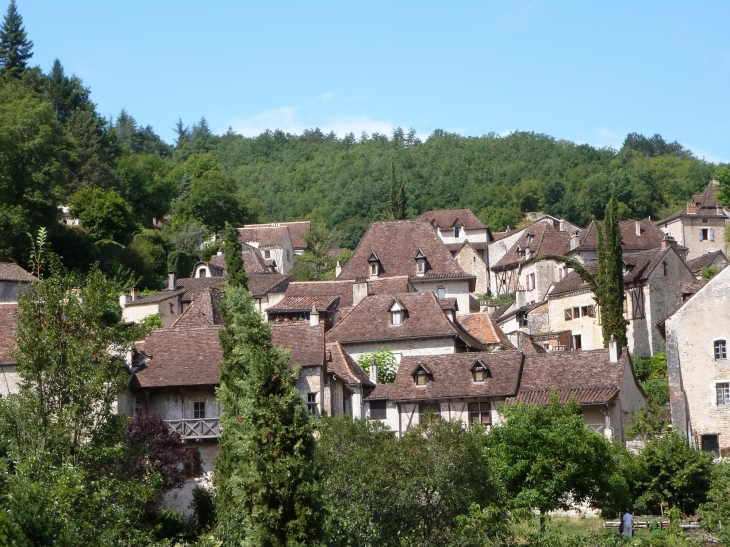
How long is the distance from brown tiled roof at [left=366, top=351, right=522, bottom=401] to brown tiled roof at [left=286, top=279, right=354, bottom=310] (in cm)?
1415

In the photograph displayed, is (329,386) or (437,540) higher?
(329,386)

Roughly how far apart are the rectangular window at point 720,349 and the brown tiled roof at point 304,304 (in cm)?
1977

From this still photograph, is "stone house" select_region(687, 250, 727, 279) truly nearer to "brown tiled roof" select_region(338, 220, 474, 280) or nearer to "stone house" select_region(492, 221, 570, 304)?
"stone house" select_region(492, 221, 570, 304)

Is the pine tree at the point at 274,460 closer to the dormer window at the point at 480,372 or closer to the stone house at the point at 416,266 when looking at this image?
the dormer window at the point at 480,372

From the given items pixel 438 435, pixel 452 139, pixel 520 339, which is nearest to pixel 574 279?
pixel 520 339

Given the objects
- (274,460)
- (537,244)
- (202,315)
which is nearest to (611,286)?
(202,315)

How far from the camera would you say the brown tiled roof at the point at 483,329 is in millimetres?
58156

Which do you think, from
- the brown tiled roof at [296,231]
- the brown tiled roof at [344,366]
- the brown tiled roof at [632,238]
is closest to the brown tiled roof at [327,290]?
the brown tiled roof at [344,366]

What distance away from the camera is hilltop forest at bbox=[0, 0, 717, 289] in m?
72.1

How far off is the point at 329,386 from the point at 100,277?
15.0m

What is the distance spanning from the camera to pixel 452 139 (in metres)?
162

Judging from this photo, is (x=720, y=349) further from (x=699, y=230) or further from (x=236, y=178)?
(x=236, y=178)

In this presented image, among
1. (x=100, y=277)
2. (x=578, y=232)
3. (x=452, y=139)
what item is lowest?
(x=100, y=277)

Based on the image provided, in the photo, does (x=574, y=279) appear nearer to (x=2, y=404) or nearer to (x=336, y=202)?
(x=2, y=404)
